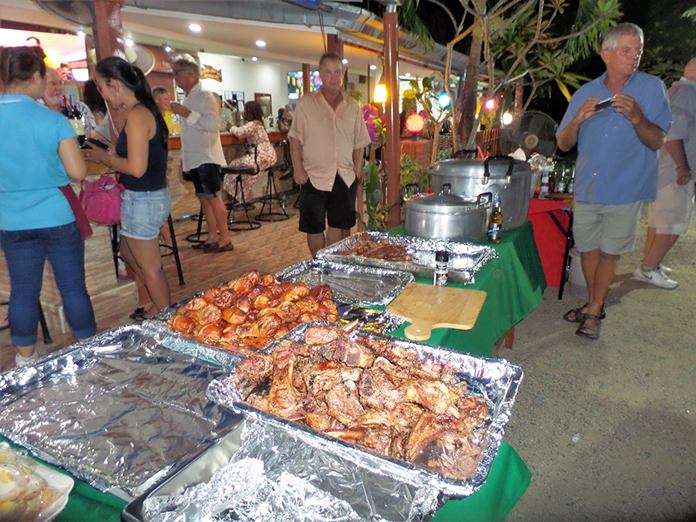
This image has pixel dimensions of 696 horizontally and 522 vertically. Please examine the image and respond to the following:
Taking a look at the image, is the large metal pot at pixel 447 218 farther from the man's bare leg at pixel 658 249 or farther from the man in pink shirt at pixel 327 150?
the man's bare leg at pixel 658 249

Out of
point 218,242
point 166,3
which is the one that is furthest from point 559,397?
point 166,3

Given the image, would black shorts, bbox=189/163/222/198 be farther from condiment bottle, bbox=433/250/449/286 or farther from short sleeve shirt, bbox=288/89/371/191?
condiment bottle, bbox=433/250/449/286

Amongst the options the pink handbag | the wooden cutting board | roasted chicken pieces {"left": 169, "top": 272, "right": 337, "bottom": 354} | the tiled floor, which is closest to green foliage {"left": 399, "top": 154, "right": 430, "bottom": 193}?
the tiled floor

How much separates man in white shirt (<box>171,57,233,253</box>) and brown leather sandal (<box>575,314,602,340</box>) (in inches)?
154

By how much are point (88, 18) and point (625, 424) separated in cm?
658

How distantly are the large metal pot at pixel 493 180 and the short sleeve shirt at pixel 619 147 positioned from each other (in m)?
0.59

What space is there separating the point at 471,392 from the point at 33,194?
2.27m

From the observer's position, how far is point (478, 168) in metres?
2.65

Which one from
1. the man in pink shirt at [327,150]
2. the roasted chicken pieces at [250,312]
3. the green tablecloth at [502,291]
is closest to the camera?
the roasted chicken pieces at [250,312]

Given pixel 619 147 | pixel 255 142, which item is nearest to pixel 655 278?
pixel 619 147

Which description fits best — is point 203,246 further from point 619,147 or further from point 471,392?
point 471,392

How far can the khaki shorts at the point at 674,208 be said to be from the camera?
4105mm

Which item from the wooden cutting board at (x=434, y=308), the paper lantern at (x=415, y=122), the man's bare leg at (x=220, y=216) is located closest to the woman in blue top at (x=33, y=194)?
the wooden cutting board at (x=434, y=308)

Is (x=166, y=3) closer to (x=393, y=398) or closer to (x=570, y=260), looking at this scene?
(x=570, y=260)
